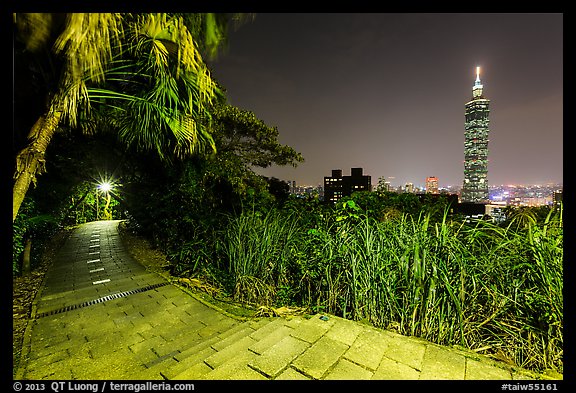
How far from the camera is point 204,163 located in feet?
16.0

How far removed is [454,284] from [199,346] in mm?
2140

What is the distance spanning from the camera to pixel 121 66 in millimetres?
2586

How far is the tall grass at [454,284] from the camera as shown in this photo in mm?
1739

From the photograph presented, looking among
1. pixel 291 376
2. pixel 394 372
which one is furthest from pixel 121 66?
pixel 394 372

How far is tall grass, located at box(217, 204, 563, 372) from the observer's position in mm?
1739

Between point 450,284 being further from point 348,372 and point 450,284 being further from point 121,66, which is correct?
point 121,66

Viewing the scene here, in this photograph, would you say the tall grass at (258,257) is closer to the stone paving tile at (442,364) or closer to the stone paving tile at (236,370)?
the stone paving tile at (236,370)

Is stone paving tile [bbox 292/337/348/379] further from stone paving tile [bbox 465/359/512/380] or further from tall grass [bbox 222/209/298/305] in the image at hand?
tall grass [bbox 222/209/298/305]

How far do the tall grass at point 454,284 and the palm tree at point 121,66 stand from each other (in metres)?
2.35

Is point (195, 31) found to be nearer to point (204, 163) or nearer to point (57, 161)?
point (204, 163)

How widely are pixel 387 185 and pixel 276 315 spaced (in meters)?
3.90

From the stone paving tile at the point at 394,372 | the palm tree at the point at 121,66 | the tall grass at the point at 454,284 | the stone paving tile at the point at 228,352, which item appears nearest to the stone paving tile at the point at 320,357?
the stone paving tile at the point at 394,372
